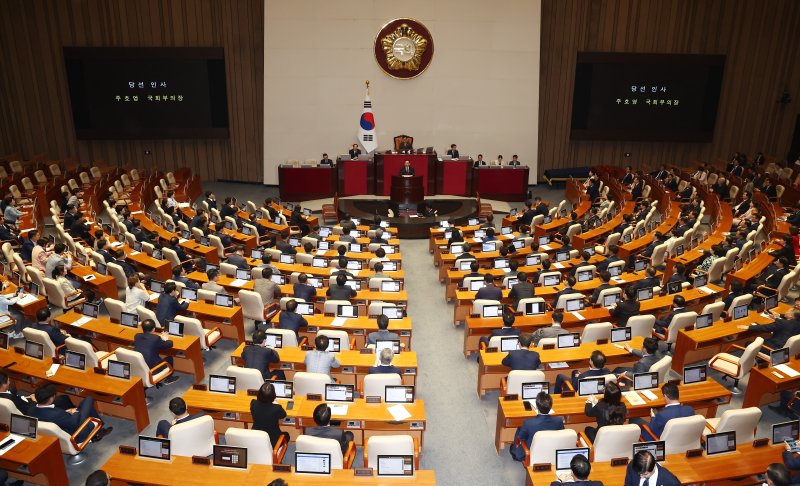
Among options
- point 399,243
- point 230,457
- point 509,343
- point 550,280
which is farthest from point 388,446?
point 399,243

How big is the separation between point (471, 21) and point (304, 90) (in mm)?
7007

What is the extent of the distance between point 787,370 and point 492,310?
171 inches

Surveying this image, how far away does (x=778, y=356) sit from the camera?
8242 mm

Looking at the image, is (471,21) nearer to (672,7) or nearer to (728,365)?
(672,7)

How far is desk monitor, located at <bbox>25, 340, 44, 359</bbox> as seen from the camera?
8320 millimetres

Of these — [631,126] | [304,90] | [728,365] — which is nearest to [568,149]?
[631,126]

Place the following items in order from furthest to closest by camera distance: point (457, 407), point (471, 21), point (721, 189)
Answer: point (471, 21), point (721, 189), point (457, 407)

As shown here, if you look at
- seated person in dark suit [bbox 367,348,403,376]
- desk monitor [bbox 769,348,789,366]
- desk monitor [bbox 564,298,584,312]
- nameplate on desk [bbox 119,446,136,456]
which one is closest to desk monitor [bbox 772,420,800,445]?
desk monitor [bbox 769,348,789,366]

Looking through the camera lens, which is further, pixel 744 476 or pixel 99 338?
pixel 99 338

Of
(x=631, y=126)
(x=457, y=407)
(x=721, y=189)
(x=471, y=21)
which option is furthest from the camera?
(x=631, y=126)

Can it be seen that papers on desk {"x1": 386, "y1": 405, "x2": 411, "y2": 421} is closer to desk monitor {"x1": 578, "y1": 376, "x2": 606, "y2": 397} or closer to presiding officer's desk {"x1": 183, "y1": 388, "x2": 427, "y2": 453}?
presiding officer's desk {"x1": 183, "y1": 388, "x2": 427, "y2": 453}

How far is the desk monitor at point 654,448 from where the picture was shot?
20.3ft

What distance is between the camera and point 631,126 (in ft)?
78.3

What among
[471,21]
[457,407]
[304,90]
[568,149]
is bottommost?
[457,407]
